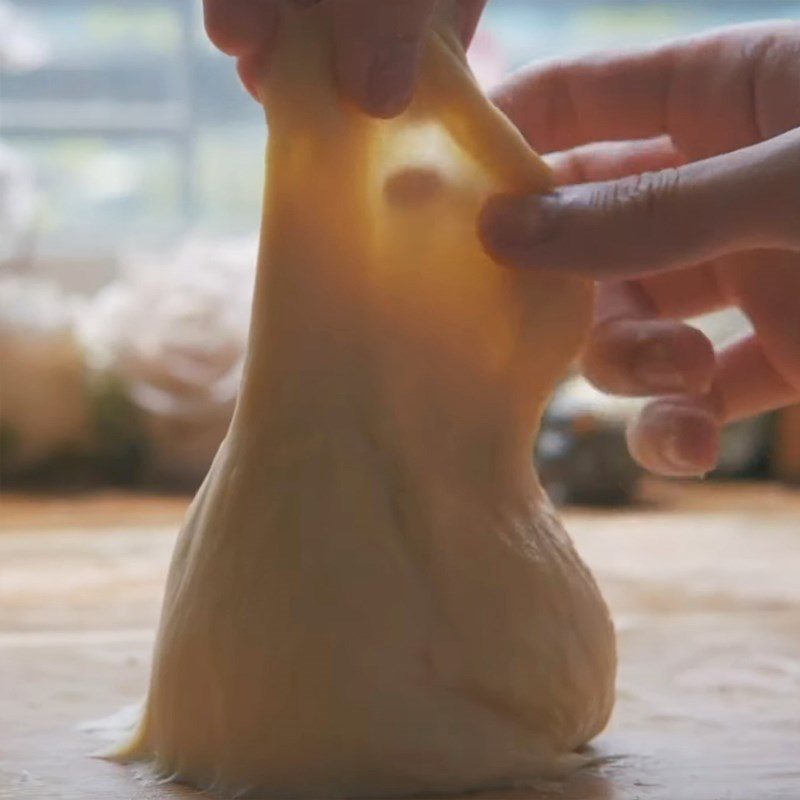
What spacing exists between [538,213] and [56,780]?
39 cm

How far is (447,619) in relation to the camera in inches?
28.0

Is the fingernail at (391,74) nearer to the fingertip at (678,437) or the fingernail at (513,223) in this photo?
the fingernail at (513,223)

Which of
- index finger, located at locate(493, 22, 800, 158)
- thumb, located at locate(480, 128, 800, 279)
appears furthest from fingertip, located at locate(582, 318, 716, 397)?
thumb, located at locate(480, 128, 800, 279)

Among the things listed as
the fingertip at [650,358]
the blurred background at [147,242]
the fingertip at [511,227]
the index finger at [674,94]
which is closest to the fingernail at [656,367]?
the fingertip at [650,358]

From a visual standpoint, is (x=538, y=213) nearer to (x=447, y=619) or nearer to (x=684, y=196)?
(x=684, y=196)

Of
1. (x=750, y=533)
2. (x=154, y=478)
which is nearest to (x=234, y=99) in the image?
(x=154, y=478)

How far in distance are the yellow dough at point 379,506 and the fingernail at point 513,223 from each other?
0.01 metres

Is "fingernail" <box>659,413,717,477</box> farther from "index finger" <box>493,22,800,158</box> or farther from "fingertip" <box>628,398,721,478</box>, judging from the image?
"index finger" <box>493,22,800,158</box>

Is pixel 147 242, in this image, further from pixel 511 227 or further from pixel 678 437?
pixel 511 227

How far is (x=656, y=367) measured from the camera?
0.94 meters

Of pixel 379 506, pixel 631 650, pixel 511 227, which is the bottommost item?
pixel 631 650

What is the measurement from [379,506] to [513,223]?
0.16m

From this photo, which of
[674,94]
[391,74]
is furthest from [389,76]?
[674,94]

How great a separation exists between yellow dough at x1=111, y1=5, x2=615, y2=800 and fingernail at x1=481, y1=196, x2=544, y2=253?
1 cm
